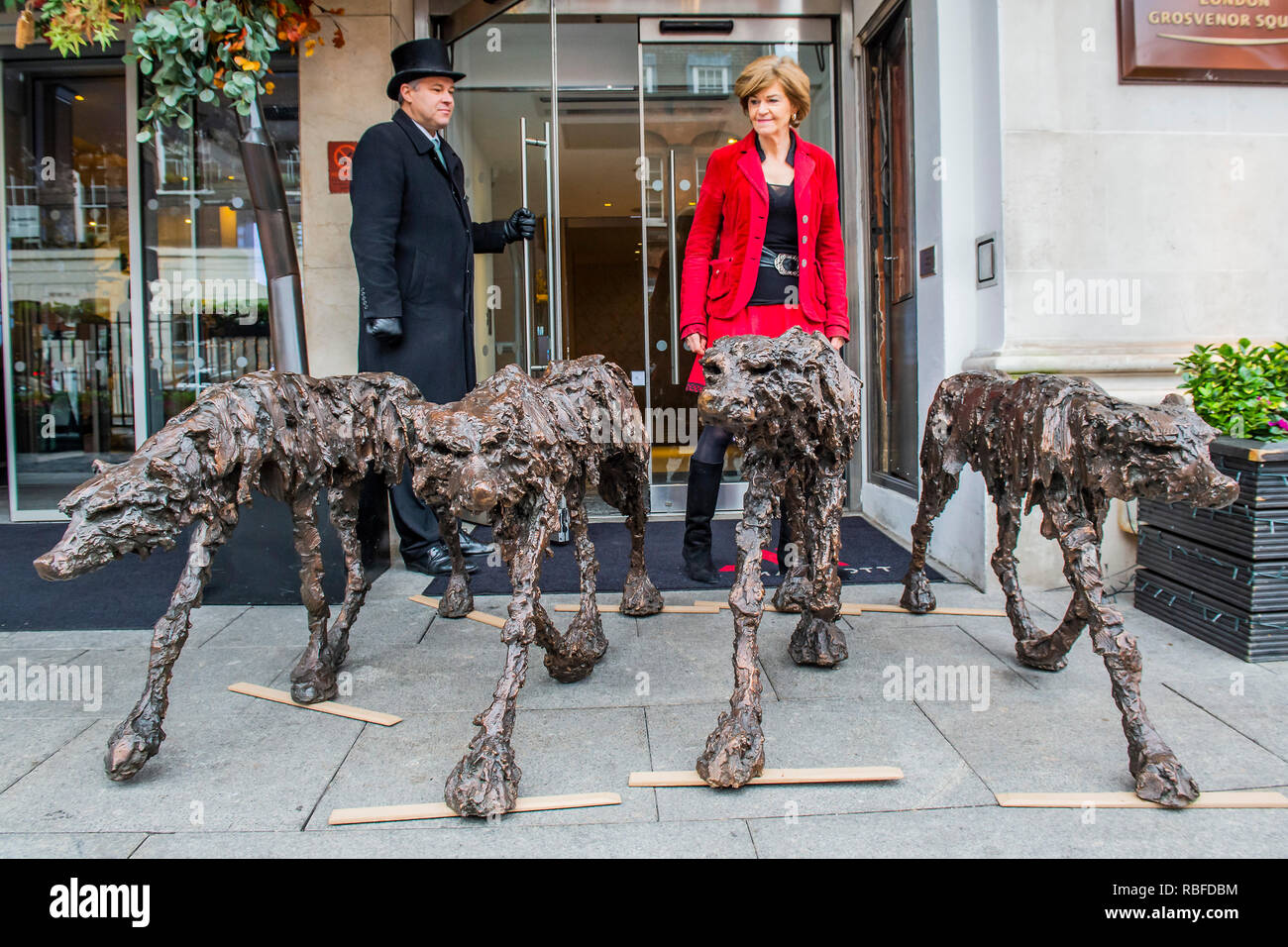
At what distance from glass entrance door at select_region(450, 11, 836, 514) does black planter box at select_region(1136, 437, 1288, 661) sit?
3.61m

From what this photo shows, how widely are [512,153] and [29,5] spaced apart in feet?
10.5

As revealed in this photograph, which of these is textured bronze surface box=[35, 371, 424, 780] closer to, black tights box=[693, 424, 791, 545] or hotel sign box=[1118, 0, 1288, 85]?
black tights box=[693, 424, 791, 545]

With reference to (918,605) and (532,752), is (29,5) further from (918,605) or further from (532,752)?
(918,605)

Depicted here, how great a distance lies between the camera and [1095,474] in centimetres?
277

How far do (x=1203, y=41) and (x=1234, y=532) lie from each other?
285 cm

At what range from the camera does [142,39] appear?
172 inches

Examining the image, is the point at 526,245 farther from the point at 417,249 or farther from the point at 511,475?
the point at 511,475

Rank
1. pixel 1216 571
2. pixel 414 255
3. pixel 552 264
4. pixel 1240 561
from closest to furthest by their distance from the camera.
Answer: pixel 1240 561 < pixel 1216 571 < pixel 414 255 < pixel 552 264

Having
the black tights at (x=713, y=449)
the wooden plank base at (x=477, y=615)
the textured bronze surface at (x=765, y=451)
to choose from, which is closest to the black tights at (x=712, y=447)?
the black tights at (x=713, y=449)

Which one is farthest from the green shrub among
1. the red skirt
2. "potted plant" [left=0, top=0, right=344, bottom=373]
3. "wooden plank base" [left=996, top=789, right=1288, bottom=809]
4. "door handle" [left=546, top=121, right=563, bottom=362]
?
"potted plant" [left=0, top=0, right=344, bottom=373]

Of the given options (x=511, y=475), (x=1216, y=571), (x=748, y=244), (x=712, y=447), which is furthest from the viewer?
(x=712, y=447)

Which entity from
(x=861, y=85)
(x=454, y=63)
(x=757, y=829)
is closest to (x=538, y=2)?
(x=454, y=63)

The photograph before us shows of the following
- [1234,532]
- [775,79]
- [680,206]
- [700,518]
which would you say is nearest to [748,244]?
[775,79]

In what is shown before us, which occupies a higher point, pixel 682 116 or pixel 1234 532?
pixel 682 116
